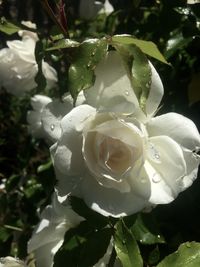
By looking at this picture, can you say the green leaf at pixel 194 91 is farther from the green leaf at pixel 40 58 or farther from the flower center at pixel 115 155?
the flower center at pixel 115 155

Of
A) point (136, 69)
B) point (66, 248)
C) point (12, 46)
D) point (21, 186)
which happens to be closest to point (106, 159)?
point (136, 69)

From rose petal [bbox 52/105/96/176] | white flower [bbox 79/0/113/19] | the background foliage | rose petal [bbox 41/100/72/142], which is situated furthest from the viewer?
white flower [bbox 79/0/113/19]

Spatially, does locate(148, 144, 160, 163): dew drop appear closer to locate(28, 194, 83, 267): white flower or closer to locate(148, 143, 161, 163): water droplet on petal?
locate(148, 143, 161, 163): water droplet on petal

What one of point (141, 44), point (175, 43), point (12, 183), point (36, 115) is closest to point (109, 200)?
point (141, 44)

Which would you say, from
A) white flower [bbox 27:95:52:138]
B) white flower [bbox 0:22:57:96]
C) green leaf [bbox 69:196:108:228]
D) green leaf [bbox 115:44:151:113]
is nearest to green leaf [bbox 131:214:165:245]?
green leaf [bbox 69:196:108:228]

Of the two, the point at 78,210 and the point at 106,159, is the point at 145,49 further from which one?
the point at 78,210

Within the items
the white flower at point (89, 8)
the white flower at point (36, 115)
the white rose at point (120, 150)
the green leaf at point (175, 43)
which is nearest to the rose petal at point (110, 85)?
the white rose at point (120, 150)

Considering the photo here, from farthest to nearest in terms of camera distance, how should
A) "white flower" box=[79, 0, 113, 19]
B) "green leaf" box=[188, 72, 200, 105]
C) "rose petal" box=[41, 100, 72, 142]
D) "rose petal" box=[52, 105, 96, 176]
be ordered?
"white flower" box=[79, 0, 113, 19] → "green leaf" box=[188, 72, 200, 105] → "rose petal" box=[41, 100, 72, 142] → "rose petal" box=[52, 105, 96, 176]
